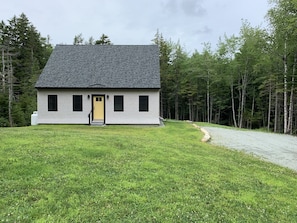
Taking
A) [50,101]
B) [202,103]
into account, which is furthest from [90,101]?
[202,103]

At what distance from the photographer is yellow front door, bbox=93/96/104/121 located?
15617mm

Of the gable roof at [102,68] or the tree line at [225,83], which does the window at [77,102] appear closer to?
the gable roof at [102,68]

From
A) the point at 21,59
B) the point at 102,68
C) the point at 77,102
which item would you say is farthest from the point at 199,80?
the point at 21,59

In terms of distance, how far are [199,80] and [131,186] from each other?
28942mm

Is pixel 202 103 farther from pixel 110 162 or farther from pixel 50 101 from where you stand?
pixel 110 162

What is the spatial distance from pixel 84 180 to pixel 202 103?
3088 centimetres

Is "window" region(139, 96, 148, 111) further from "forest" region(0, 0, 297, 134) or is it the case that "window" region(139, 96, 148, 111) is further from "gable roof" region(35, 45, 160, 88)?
"forest" region(0, 0, 297, 134)

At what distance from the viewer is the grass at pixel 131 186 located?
3.48 meters

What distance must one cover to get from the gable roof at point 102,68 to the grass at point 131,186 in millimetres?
9364

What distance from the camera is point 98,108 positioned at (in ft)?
51.3

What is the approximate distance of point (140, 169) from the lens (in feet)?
16.9

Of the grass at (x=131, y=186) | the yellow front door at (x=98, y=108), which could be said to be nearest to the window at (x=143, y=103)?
the yellow front door at (x=98, y=108)

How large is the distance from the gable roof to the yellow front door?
814 millimetres

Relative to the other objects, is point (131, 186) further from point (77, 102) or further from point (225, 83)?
point (225, 83)
